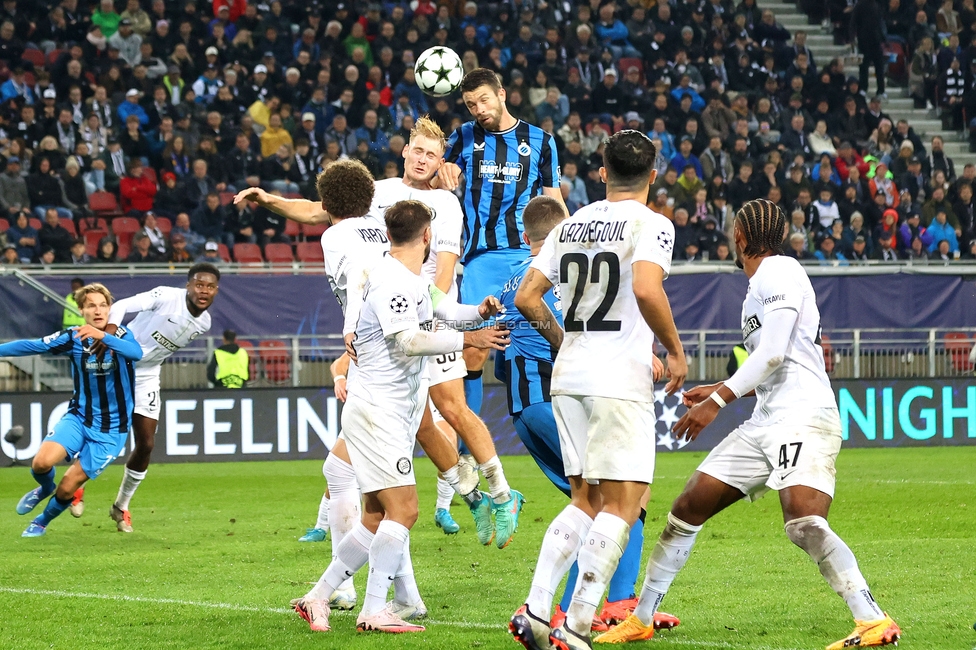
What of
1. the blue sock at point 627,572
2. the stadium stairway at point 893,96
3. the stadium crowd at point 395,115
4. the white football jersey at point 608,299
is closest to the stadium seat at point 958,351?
the stadium crowd at point 395,115

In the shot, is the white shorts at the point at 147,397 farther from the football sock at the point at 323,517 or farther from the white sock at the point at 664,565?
the white sock at the point at 664,565

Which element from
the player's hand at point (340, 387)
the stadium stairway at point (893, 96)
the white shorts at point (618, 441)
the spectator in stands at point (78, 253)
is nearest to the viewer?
the white shorts at point (618, 441)

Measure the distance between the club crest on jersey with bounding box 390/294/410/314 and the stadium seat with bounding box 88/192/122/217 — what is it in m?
13.7

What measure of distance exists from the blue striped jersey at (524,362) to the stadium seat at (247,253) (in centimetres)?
1182

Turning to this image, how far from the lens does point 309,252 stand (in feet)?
60.1

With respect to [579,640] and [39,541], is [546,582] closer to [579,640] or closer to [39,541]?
[579,640]

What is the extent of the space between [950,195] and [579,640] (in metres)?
19.0

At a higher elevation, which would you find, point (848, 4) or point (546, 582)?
point (848, 4)

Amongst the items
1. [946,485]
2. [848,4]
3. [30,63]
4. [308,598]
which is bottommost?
[946,485]

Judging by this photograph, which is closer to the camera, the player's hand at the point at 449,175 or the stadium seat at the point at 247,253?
the player's hand at the point at 449,175

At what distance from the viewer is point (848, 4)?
27594 millimetres

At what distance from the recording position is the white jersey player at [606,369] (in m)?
5.19

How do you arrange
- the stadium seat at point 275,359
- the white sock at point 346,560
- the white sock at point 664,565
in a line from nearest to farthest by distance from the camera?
1. the white sock at point 664,565
2. the white sock at point 346,560
3. the stadium seat at point 275,359

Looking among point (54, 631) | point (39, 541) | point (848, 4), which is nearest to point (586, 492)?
point (54, 631)
